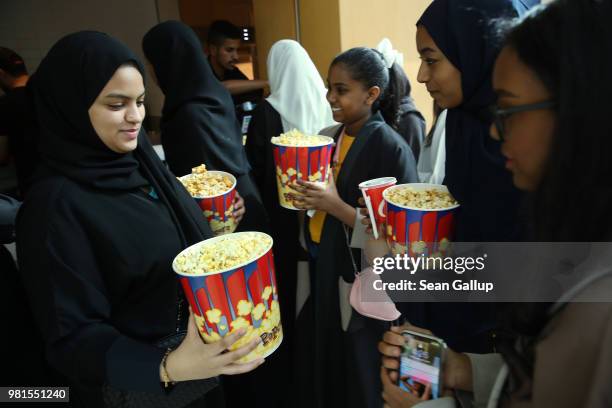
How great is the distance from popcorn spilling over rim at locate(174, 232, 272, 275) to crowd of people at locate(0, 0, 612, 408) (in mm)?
167

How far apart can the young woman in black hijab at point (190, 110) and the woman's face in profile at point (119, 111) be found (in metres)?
0.76

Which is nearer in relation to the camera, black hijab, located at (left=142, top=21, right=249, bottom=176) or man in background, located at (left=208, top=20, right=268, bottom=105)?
black hijab, located at (left=142, top=21, right=249, bottom=176)

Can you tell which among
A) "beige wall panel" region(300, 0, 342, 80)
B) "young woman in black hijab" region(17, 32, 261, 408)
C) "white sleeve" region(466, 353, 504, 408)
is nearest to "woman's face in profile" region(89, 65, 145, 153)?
"young woman in black hijab" region(17, 32, 261, 408)

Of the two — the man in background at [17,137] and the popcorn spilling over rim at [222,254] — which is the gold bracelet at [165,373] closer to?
the popcorn spilling over rim at [222,254]

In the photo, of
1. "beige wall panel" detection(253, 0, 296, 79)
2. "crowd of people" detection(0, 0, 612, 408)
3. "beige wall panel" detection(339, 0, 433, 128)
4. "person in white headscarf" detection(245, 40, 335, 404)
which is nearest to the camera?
"crowd of people" detection(0, 0, 612, 408)

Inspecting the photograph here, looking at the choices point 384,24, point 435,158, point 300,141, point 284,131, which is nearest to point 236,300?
point 300,141

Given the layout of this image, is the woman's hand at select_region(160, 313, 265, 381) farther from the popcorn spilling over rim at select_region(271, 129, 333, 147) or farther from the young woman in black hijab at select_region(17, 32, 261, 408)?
the popcorn spilling over rim at select_region(271, 129, 333, 147)

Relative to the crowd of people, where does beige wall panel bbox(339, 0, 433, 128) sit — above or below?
above

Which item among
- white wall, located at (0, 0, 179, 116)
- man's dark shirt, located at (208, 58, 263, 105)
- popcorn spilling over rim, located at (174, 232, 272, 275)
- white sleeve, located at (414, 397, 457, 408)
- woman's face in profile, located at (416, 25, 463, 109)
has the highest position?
white wall, located at (0, 0, 179, 116)

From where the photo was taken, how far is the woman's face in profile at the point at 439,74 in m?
1.03

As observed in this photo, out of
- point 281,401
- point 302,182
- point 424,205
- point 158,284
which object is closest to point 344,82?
point 302,182

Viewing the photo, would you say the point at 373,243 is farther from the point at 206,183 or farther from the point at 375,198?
the point at 206,183

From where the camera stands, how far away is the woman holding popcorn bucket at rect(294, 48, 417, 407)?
1.59 meters

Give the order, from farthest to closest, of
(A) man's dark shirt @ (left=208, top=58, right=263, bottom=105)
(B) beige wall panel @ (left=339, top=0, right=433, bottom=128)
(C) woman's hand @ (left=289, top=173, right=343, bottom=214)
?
(A) man's dark shirt @ (left=208, top=58, right=263, bottom=105) → (B) beige wall panel @ (left=339, top=0, right=433, bottom=128) → (C) woman's hand @ (left=289, top=173, right=343, bottom=214)
